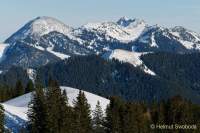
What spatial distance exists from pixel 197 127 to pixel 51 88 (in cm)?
5413

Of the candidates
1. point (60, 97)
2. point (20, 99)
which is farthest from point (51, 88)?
point (20, 99)

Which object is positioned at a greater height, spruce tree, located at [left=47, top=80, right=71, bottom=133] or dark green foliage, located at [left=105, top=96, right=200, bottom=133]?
spruce tree, located at [left=47, top=80, right=71, bottom=133]

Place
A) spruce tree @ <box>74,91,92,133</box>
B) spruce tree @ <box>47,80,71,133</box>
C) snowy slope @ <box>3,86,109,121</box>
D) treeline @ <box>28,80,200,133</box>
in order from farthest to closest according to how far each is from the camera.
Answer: snowy slope @ <box>3,86,109,121</box>
spruce tree @ <box>74,91,92,133</box>
treeline @ <box>28,80,200,133</box>
spruce tree @ <box>47,80,71,133</box>

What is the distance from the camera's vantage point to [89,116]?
10444 cm

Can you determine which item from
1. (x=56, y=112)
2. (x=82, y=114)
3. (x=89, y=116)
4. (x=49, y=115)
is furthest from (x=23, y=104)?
(x=49, y=115)

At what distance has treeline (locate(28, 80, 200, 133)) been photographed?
269 ft

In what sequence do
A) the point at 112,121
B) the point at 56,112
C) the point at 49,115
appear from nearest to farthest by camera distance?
the point at 49,115
the point at 56,112
the point at 112,121

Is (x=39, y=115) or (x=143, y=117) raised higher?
(x=39, y=115)

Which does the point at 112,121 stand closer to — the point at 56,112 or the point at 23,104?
the point at 56,112

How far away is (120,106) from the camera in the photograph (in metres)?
114

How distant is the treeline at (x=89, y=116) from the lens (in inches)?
3233

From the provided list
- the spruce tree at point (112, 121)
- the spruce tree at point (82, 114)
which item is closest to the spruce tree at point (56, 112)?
the spruce tree at point (82, 114)

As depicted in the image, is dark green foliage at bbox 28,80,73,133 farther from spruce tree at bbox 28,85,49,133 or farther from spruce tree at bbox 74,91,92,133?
spruce tree at bbox 74,91,92,133

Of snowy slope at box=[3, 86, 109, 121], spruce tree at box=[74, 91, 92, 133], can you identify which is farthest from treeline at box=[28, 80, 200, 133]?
snowy slope at box=[3, 86, 109, 121]
